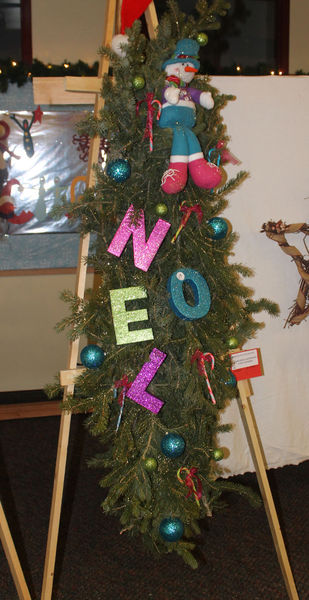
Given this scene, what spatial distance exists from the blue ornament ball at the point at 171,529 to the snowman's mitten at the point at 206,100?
1.20 meters

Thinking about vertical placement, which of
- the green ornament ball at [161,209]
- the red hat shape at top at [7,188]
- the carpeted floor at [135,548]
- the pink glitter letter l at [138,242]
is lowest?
the carpeted floor at [135,548]

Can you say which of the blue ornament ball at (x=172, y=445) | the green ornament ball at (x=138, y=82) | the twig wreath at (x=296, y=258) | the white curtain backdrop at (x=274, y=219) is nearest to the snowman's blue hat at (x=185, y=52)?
the green ornament ball at (x=138, y=82)

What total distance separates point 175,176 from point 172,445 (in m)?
0.74

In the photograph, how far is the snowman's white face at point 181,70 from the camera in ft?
4.95

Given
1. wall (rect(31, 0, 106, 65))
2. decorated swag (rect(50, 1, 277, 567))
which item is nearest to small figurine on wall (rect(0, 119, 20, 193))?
wall (rect(31, 0, 106, 65))

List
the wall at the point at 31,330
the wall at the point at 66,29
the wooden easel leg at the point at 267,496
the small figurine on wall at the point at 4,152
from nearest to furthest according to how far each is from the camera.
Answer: the wooden easel leg at the point at 267,496 → the small figurine on wall at the point at 4,152 → the wall at the point at 66,29 → the wall at the point at 31,330

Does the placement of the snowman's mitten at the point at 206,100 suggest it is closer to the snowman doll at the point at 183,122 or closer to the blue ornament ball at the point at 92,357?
the snowman doll at the point at 183,122

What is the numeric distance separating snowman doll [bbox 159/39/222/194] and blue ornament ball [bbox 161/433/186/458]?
68cm

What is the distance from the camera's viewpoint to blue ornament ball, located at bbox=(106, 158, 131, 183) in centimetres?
148

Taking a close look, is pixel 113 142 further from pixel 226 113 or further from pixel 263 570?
pixel 263 570

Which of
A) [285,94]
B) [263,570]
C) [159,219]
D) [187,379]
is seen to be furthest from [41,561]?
[285,94]

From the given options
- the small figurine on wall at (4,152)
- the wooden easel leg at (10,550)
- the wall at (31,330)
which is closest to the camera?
the wooden easel leg at (10,550)

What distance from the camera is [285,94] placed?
2141 millimetres

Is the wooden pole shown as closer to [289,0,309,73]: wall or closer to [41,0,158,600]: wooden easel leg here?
[41,0,158,600]: wooden easel leg
